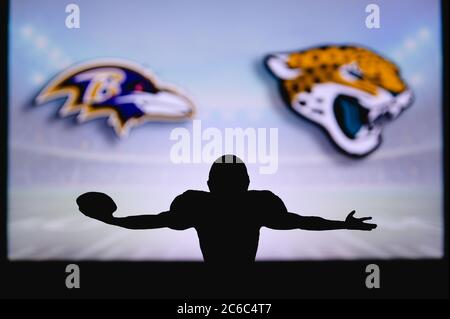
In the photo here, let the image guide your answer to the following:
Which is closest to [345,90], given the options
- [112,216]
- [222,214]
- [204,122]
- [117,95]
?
[204,122]

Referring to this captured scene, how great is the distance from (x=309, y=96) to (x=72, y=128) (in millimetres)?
1859

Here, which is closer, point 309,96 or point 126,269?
point 126,269

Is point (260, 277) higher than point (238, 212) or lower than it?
lower

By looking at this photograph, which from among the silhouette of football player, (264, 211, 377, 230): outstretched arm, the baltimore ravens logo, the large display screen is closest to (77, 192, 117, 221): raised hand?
the silhouette of football player

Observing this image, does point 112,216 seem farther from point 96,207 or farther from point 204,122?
point 204,122

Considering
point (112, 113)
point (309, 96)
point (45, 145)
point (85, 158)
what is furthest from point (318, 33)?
point (45, 145)

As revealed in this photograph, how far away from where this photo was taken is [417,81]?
3740mm

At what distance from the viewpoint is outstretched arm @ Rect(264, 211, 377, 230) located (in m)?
2.20

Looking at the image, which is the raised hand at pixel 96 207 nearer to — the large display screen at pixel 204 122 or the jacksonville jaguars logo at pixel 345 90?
the large display screen at pixel 204 122

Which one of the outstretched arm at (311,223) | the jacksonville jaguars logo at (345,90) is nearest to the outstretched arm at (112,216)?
the outstretched arm at (311,223)

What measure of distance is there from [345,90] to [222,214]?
6.97 feet

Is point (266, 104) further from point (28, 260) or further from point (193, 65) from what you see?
point (28, 260)

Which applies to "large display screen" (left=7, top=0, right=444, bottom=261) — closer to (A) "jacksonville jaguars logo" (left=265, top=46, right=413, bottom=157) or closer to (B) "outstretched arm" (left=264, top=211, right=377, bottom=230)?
(A) "jacksonville jaguars logo" (left=265, top=46, right=413, bottom=157)

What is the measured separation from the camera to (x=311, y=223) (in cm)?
225
